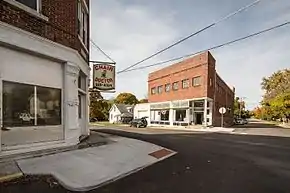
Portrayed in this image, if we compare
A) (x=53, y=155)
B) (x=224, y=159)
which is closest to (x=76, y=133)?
(x=53, y=155)

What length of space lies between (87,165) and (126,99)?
9647 centimetres

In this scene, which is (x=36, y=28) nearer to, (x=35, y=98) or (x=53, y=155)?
(x=35, y=98)

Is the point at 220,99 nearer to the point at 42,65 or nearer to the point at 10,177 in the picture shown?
the point at 42,65

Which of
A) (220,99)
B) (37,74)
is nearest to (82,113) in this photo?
(37,74)

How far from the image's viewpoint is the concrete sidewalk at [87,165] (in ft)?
25.0

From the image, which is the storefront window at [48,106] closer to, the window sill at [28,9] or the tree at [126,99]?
the window sill at [28,9]

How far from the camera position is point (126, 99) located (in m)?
106

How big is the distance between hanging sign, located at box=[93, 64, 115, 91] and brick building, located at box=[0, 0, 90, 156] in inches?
168

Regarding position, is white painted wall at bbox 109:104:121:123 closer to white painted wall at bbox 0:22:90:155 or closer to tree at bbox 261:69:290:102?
tree at bbox 261:69:290:102

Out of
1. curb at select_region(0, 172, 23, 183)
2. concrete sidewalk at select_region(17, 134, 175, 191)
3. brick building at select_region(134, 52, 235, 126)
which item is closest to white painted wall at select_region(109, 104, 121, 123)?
brick building at select_region(134, 52, 235, 126)

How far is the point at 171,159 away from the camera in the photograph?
39.2ft

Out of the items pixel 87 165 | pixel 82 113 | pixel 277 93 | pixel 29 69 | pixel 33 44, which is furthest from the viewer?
pixel 277 93

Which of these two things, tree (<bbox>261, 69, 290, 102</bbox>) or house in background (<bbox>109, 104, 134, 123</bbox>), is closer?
tree (<bbox>261, 69, 290, 102</bbox>)

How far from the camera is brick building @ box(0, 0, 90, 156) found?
9.29 metres
